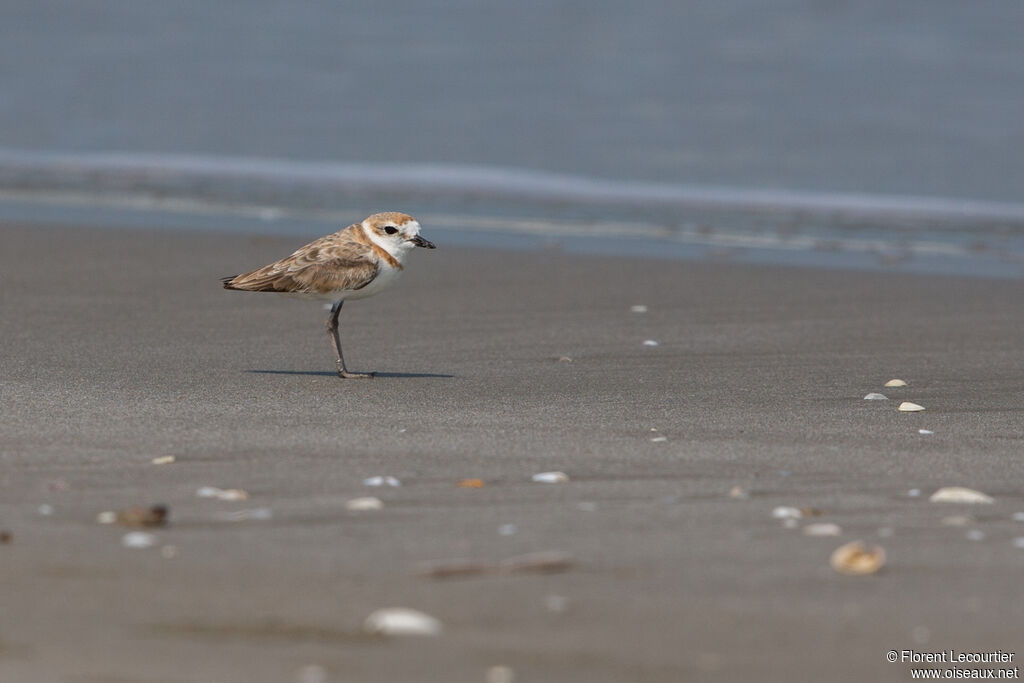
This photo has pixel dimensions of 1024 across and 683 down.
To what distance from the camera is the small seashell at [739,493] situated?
14.4 ft

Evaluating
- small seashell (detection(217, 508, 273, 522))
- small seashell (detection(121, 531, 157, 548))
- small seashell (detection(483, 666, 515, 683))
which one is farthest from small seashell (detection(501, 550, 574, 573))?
small seashell (detection(121, 531, 157, 548))

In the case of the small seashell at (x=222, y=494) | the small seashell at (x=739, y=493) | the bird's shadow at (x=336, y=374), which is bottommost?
the bird's shadow at (x=336, y=374)

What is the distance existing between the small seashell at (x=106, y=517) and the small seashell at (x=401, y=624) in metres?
1.03

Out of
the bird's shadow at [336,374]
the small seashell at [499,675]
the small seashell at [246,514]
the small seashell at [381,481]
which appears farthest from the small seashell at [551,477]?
the bird's shadow at [336,374]

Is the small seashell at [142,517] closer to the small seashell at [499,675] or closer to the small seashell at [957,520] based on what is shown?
the small seashell at [499,675]

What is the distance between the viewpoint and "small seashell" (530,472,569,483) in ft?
15.0

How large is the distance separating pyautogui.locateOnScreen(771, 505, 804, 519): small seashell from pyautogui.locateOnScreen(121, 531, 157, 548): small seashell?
5.43 feet

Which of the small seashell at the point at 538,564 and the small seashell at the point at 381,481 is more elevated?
the small seashell at the point at 538,564

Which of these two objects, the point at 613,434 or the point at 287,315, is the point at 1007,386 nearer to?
the point at 613,434

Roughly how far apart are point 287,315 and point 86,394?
107 inches

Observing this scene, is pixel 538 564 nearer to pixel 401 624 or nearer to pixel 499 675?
pixel 401 624

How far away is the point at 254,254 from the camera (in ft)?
37.8

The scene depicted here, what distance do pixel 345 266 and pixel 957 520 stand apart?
3.50m

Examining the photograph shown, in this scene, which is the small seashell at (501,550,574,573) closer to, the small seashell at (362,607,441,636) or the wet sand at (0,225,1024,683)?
the wet sand at (0,225,1024,683)
